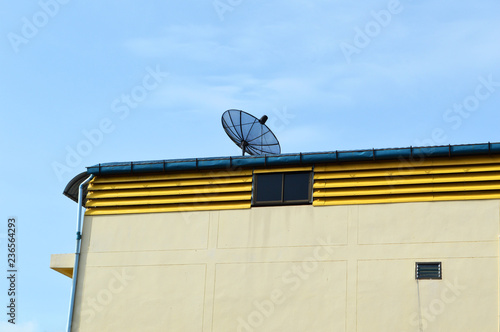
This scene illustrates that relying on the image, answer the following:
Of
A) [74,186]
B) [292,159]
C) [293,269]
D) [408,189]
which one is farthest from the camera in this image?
[74,186]

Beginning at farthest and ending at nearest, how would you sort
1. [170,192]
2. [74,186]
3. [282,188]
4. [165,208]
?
[74,186] < [170,192] < [165,208] < [282,188]

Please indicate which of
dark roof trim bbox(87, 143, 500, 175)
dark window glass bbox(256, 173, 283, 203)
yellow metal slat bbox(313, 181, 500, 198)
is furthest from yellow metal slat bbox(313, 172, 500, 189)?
dark window glass bbox(256, 173, 283, 203)

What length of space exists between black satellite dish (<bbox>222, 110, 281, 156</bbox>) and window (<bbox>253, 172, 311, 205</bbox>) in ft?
8.76

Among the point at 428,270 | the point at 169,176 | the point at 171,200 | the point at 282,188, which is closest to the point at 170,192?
the point at 171,200

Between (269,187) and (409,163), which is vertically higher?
(409,163)

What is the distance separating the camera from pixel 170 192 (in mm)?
26344

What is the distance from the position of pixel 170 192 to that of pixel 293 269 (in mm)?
4805

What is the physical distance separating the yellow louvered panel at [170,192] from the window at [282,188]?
312 millimetres

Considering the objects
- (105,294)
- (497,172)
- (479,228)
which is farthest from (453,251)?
(105,294)

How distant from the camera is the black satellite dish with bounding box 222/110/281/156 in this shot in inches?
1100

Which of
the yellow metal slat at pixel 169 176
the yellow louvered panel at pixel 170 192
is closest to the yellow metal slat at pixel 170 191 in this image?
the yellow louvered panel at pixel 170 192

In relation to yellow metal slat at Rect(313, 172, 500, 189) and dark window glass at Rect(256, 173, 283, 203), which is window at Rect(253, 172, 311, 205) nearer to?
dark window glass at Rect(256, 173, 283, 203)

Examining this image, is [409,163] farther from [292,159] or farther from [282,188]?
[282,188]

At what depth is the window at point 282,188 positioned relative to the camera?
25297mm
